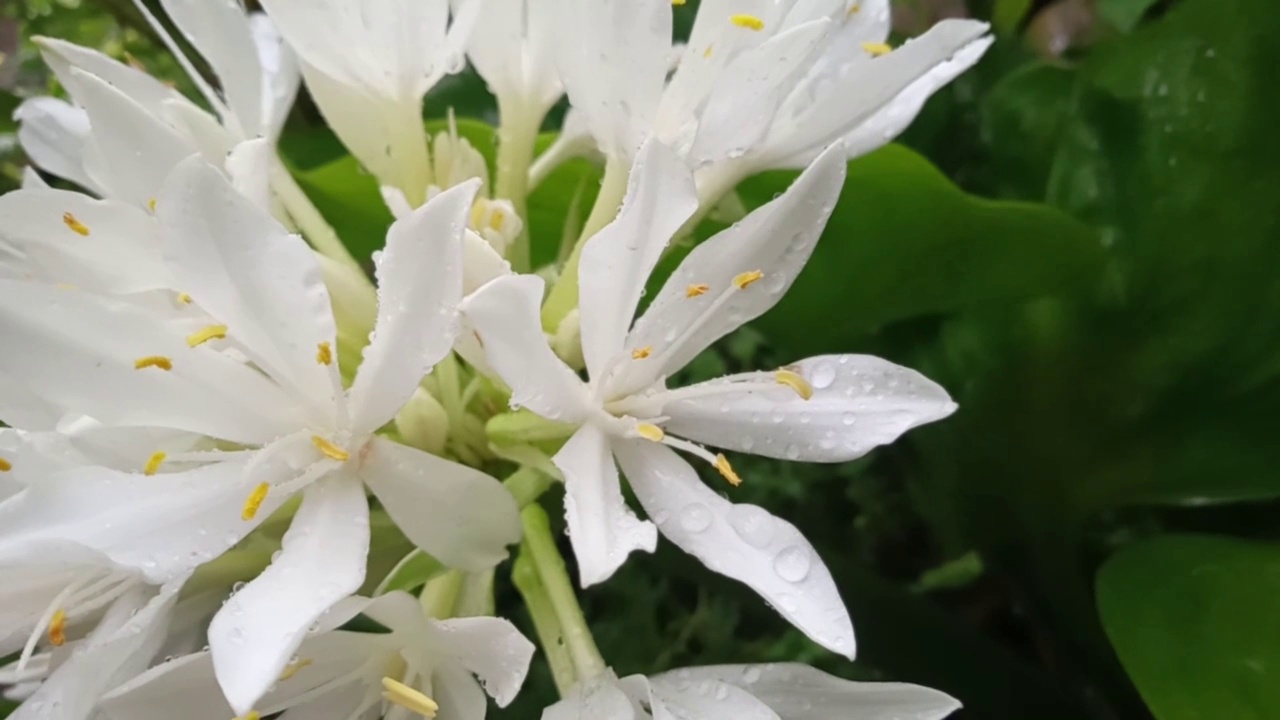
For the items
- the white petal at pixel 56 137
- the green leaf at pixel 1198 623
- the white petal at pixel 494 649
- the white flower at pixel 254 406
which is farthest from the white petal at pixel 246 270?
the green leaf at pixel 1198 623

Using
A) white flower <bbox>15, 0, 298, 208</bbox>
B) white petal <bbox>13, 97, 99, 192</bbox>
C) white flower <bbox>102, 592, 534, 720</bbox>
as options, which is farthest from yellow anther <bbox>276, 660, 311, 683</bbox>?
white petal <bbox>13, 97, 99, 192</bbox>

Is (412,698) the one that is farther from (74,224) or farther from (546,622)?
(74,224)

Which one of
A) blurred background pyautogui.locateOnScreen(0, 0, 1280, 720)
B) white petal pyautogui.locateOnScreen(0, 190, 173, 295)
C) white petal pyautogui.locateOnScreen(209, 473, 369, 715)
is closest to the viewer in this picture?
white petal pyautogui.locateOnScreen(209, 473, 369, 715)

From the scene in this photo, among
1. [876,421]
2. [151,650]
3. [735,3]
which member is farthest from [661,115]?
[151,650]

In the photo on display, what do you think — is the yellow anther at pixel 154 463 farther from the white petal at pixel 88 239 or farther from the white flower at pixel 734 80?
the white flower at pixel 734 80

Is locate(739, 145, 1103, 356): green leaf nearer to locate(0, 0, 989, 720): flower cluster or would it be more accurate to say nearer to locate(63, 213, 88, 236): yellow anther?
locate(0, 0, 989, 720): flower cluster

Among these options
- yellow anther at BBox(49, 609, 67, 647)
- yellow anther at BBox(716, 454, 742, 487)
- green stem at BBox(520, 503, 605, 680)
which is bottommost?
green stem at BBox(520, 503, 605, 680)

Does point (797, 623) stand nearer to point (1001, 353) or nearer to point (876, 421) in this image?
point (876, 421)
